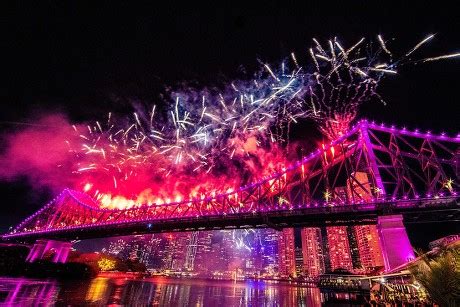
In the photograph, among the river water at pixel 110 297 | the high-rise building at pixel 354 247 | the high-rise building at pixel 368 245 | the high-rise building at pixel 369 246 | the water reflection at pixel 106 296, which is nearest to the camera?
the river water at pixel 110 297

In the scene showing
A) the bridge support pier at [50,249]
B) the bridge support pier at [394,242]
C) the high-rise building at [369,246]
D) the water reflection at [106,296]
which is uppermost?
the high-rise building at [369,246]

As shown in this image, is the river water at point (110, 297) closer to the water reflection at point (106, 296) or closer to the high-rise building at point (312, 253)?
the water reflection at point (106, 296)

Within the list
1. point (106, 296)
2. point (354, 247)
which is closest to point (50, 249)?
point (106, 296)

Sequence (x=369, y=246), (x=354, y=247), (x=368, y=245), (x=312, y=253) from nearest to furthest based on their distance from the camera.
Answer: (x=369, y=246) < (x=368, y=245) < (x=354, y=247) < (x=312, y=253)

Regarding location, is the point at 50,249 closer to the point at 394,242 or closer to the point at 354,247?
the point at 394,242

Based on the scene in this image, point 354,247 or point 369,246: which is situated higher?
point 354,247

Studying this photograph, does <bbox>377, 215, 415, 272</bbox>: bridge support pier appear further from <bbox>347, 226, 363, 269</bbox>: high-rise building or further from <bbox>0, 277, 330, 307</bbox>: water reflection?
<bbox>347, 226, 363, 269</bbox>: high-rise building

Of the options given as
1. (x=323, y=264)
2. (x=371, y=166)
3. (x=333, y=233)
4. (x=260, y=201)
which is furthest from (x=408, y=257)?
(x=323, y=264)

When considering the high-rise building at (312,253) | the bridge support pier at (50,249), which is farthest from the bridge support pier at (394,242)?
the high-rise building at (312,253)
